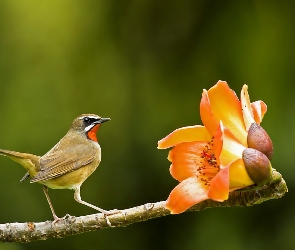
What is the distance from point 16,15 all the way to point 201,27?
1.58 metres

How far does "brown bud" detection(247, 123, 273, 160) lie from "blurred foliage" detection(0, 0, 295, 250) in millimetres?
3018

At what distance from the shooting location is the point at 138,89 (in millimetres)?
5637

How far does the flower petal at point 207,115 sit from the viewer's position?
1.42 m

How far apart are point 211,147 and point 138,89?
4155 mm

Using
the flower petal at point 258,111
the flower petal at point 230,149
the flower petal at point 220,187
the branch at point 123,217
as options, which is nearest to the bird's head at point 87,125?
the branch at point 123,217

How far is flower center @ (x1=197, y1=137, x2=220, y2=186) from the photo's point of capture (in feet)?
4.96

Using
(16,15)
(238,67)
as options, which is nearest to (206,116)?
(238,67)

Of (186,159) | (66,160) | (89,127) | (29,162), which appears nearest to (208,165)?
(186,159)

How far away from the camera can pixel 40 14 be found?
223 inches

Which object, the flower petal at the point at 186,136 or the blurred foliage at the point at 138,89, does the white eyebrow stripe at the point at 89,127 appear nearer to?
the blurred foliage at the point at 138,89

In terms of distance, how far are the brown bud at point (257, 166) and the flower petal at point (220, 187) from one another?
121 millimetres

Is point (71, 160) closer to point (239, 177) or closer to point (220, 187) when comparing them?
point (239, 177)

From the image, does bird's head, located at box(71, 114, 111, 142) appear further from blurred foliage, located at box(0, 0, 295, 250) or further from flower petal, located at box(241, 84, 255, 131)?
flower petal, located at box(241, 84, 255, 131)

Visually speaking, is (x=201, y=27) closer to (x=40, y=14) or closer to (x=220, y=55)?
(x=220, y=55)
